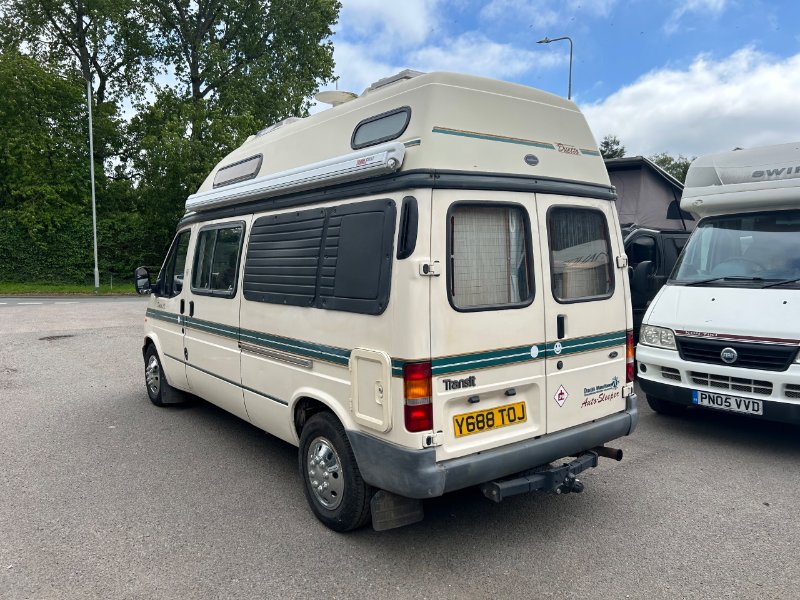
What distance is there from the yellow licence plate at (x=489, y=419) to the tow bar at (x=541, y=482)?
0.33 metres

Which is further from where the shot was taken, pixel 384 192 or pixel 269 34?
pixel 269 34

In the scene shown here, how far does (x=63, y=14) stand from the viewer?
2697 cm

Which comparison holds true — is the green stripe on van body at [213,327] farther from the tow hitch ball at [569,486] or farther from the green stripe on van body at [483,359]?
the tow hitch ball at [569,486]

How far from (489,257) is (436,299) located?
0.54 m

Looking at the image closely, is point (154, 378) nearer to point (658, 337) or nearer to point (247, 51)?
point (658, 337)

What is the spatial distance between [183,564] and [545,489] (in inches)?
85.3

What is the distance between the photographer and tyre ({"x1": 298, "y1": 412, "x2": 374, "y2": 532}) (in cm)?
360

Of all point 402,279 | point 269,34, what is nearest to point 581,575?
point 402,279

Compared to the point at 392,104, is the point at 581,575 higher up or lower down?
lower down

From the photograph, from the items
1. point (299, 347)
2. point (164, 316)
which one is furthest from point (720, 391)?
point (164, 316)

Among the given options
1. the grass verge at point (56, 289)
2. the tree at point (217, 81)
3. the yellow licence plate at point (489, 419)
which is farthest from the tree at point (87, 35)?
the yellow licence plate at point (489, 419)

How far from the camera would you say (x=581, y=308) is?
3943mm

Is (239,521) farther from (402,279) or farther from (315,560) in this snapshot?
(402,279)

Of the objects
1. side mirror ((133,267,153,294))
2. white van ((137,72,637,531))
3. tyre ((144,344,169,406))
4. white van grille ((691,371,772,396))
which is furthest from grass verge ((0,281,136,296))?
white van grille ((691,371,772,396))
